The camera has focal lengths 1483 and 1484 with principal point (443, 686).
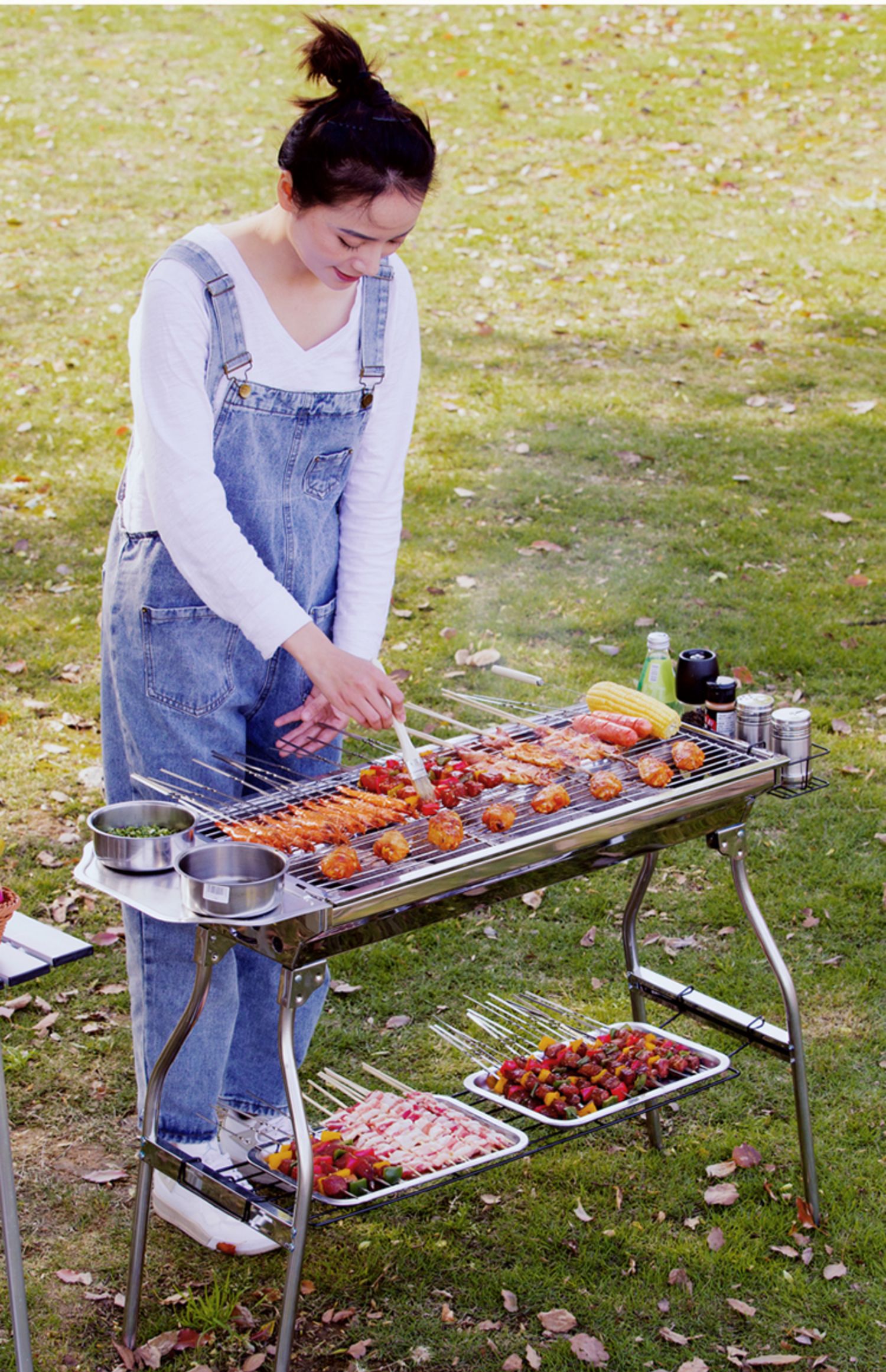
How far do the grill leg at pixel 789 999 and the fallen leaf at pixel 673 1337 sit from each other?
0.57 metres

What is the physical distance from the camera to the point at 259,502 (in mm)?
3430

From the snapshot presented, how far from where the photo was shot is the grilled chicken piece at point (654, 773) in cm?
349

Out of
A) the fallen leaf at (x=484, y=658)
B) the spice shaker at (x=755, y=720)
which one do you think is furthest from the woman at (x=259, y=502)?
the fallen leaf at (x=484, y=658)

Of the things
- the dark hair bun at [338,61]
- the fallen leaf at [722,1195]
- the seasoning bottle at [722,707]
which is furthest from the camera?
the fallen leaf at [722,1195]

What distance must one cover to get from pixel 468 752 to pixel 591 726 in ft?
1.04

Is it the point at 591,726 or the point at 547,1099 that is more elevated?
the point at 591,726

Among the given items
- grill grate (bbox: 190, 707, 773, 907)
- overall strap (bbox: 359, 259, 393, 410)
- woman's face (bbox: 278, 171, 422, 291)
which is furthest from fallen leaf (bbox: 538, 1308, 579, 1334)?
woman's face (bbox: 278, 171, 422, 291)

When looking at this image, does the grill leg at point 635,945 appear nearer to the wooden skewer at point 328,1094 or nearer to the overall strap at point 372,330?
the wooden skewer at point 328,1094

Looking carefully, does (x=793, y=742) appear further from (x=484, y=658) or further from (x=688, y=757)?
(x=484, y=658)

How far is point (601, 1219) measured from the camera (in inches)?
159

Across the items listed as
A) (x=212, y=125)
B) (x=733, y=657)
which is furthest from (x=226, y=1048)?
(x=212, y=125)

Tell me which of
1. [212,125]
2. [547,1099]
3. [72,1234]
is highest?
[212,125]

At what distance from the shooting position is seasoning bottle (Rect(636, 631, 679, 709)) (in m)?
4.04

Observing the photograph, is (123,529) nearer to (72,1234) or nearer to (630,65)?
(72,1234)
